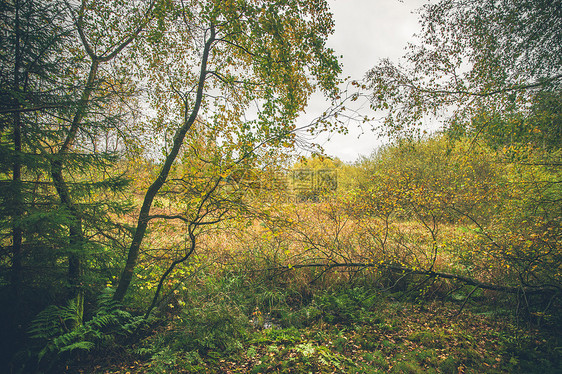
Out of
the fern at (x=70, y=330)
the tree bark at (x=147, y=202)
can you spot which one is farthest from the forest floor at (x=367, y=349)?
the tree bark at (x=147, y=202)

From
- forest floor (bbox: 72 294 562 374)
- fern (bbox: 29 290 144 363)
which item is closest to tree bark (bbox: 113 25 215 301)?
fern (bbox: 29 290 144 363)

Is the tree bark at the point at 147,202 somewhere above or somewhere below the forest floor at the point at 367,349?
above

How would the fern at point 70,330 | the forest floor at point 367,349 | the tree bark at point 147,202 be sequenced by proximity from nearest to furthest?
the fern at point 70,330 < the forest floor at point 367,349 < the tree bark at point 147,202

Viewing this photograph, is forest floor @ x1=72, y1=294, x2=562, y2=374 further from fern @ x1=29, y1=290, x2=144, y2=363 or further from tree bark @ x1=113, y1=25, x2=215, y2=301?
tree bark @ x1=113, y1=25, x2=215, y2=301

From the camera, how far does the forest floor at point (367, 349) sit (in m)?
3.32

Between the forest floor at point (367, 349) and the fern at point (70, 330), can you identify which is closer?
the fern at point (70, 330)

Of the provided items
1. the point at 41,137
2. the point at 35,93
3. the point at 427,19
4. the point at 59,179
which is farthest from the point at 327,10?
the point at 59,179

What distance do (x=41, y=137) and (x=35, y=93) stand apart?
1.94ft

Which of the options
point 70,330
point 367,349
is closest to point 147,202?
point 70,330

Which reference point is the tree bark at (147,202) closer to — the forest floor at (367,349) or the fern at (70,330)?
the fern at (70,330)

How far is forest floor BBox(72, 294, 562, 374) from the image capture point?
3320 millimetres

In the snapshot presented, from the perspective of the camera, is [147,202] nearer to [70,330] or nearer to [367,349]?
[70,330]

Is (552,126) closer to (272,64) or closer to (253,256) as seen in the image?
(272,64)

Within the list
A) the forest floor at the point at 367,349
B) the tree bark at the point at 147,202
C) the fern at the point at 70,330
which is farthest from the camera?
the tree bark at the point at 147,202
